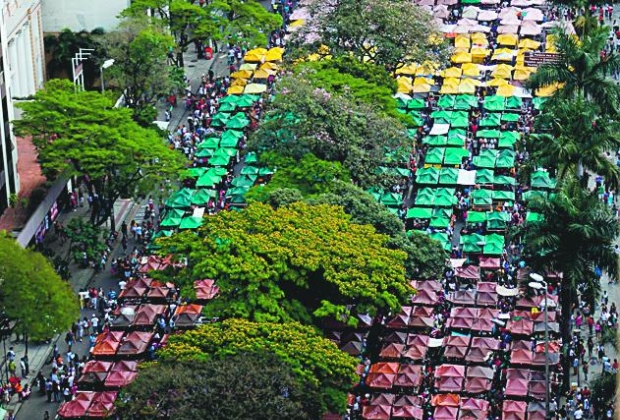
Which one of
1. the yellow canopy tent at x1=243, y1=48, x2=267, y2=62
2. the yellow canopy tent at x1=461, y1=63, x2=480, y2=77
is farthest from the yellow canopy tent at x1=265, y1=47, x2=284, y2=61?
the yellow canopy tent at x1=461, y1=63, x2=480, y2=77

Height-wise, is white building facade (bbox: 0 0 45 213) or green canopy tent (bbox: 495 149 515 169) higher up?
white building facade (bbox: 0 0 45 213)

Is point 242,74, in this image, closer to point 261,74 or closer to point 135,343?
point 261,74

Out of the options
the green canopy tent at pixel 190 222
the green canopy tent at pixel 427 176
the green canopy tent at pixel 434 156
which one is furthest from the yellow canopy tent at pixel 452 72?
the green canopy tent at pixel 190 222

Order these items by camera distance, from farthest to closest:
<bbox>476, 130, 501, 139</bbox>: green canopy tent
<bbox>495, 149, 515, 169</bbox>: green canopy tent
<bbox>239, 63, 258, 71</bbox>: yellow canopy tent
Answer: <bbox>239, 63, 258, 71</bbox>: yellow canopy tent → <bbox>476, 130, 501, 139</bbox>: green canopy tent → <bbox>495, 149, 515, 169</bbox>: green canopy tent

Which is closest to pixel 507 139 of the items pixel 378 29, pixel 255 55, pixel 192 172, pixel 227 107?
pixel 378 29

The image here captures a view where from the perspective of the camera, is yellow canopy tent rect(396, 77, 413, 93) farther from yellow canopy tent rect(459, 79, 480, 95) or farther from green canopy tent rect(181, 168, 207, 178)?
green canopy tent rect(181, 168, 207, 178)

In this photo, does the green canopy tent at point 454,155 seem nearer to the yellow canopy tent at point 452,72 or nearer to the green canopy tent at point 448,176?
the green canopy tent at point 448,176
